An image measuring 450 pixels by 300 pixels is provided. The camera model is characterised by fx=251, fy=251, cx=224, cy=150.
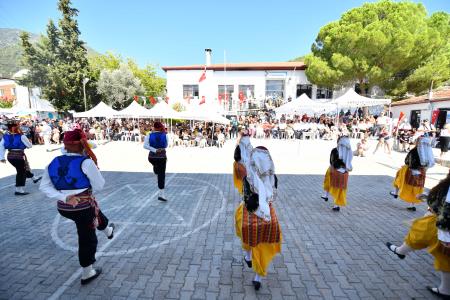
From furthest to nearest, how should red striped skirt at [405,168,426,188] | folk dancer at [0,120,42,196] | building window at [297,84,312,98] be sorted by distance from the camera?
building window at [297,84,312,98] → folk dancer at [0,120,42,196] → red striped skirt at [405,168,426,188]

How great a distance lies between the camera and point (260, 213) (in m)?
2.97

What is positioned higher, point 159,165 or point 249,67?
point 249,67

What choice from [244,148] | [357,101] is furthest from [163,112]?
[357,101]

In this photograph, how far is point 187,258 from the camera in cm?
382

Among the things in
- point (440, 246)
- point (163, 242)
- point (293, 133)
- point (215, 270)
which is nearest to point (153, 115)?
point (293, 133)

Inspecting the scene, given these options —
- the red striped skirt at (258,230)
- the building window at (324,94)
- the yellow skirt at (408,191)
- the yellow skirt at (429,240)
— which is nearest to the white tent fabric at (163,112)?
the yellow skirt at (408,191)

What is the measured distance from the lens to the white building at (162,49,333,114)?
30.3 meters

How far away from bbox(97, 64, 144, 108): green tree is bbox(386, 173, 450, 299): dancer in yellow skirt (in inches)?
1379

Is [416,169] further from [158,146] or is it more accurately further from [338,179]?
[158,146]

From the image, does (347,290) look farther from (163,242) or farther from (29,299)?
(29,299)

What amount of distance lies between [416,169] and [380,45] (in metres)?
21.9

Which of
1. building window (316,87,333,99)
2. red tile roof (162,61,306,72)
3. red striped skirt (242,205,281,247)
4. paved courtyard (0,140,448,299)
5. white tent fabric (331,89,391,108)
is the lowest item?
paved courtyard (0,140,448,299)

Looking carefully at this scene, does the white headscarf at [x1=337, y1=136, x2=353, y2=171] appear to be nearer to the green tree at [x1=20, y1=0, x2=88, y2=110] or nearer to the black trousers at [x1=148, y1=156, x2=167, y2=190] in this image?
the black trousers at [x1=148, y1=156, x2=167, y2=190]

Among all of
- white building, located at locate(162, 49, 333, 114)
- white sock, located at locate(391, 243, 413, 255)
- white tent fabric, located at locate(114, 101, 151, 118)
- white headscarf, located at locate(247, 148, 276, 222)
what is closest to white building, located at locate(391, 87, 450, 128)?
white building, located at locate(162, 49, 333, 114)
